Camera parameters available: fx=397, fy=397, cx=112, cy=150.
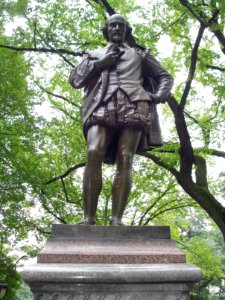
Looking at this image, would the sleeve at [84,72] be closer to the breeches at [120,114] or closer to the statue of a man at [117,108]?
the statue of a man at [117,108]

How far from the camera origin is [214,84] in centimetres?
898

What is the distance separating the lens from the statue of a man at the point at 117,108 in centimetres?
391

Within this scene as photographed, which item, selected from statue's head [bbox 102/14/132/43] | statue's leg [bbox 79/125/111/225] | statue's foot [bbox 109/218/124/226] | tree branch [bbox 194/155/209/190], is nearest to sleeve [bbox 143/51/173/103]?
statue's head [bbox 102/14/132/43]

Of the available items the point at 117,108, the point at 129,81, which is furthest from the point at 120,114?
the point at 129,81

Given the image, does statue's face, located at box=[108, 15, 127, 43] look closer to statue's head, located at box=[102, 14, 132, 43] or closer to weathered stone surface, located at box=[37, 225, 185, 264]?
statue's head, located at box=[102, 14, 132, 43]

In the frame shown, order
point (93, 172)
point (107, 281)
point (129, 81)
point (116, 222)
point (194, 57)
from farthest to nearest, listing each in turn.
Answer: point (194, 57) < point (129, 81) < point (93, 172) < point (116, 222) < point (107, 281)

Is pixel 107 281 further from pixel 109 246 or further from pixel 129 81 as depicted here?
pixel 129 81

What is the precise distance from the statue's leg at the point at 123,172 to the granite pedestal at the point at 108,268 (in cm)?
34

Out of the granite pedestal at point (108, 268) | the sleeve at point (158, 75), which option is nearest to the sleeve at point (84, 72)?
the sleeve at point (158, 75)

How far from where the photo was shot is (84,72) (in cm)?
432

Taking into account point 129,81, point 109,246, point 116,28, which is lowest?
point 109,246

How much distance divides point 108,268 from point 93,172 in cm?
110

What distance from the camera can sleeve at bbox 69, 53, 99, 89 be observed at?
14.0ft

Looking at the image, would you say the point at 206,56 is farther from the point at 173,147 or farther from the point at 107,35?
the point at 107,35
